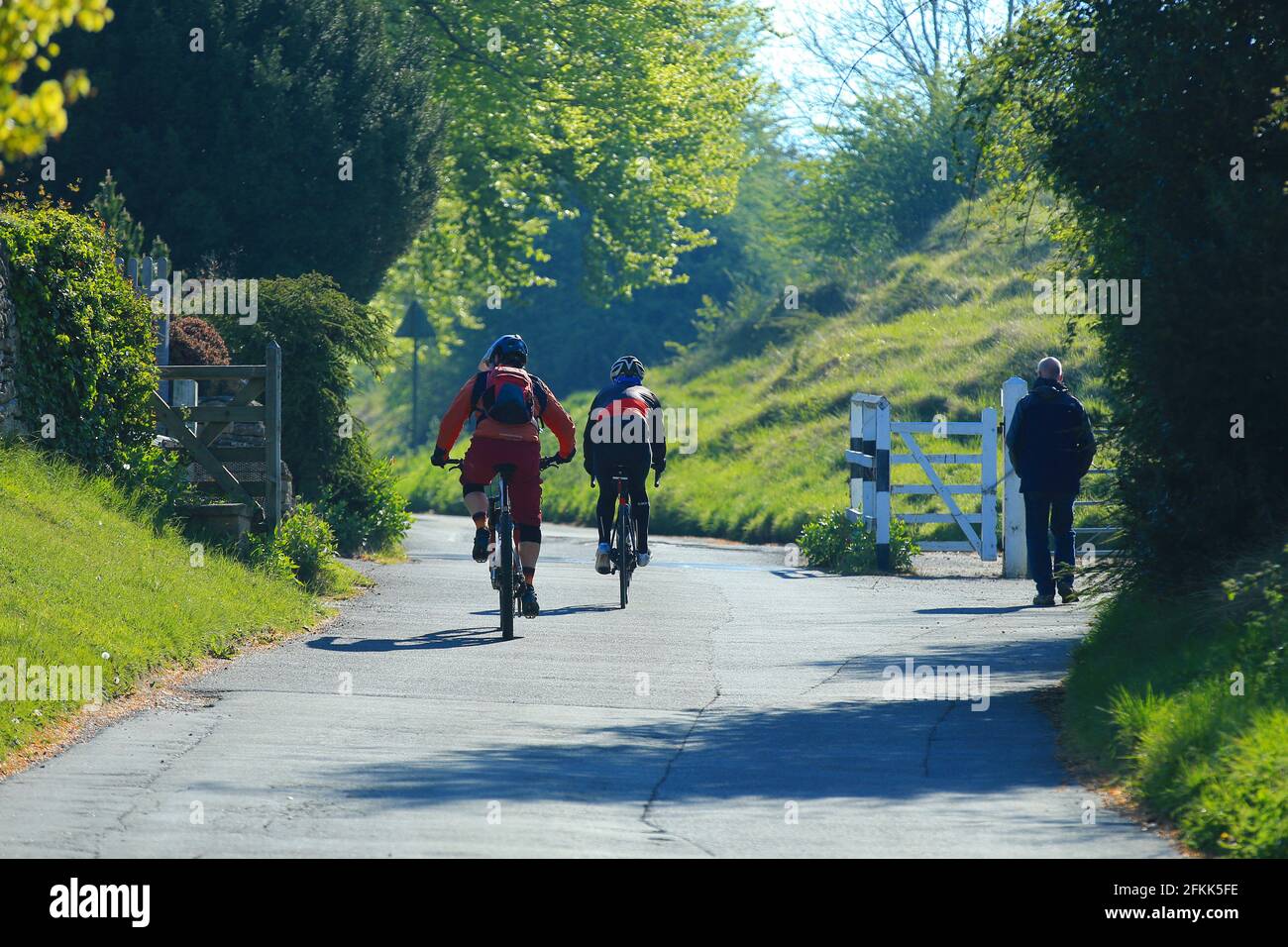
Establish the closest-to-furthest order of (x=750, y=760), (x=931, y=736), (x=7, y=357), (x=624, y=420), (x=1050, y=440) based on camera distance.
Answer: (x=750, y=760)
(x=931, y=736)
(x=7, y=357)
(x=624, y=420)
(x=1050, y=440)

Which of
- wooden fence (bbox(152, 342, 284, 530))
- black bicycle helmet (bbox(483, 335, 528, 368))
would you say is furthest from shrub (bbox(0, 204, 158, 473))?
black bicycle helmet (bbox(483, 335, 528, 368))

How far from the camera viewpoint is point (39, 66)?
727cm

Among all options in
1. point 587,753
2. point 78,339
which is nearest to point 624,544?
point 78,339

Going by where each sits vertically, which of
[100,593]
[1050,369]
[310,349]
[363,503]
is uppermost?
[310,349]

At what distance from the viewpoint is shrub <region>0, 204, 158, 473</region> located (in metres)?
14.8

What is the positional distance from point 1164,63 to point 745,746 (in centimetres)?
501

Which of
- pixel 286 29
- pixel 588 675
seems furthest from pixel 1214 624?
pixel 286 29

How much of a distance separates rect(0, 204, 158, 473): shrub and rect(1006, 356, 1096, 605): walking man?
7.69 meters

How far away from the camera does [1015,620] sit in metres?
15.6

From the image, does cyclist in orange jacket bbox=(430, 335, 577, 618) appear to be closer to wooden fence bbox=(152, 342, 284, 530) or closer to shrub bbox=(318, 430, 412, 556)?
wooden fence bbox=(152, 342, 284, 530)

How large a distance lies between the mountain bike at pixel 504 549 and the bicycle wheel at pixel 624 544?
175 centimetres

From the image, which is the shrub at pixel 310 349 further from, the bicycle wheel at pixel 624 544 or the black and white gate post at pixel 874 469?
the black and white gate post at pixel 874 469

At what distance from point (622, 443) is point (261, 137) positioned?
11.0 meters

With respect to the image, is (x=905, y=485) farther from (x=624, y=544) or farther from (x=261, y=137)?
(x=261, y=137)
